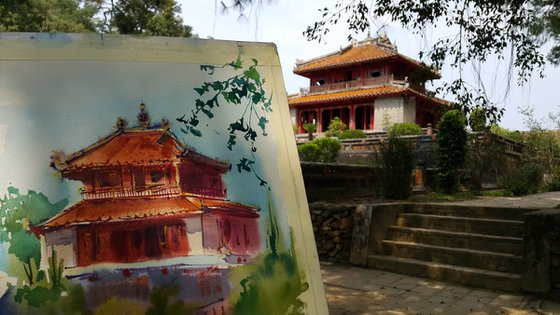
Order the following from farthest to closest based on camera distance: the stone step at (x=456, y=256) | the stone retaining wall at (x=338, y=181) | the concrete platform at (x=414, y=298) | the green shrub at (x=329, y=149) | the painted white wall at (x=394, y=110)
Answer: the painted white wall at (x=394, y=110)
the green shrub at (x=329, y=149)
the stone retaining wall at (x=338, y=181)
the stone step at (x=456, y=256)
the concrete platform at (x=414, y=298)

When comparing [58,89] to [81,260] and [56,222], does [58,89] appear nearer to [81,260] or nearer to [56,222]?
[56,222]

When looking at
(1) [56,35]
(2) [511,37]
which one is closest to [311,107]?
(2) [511,37]

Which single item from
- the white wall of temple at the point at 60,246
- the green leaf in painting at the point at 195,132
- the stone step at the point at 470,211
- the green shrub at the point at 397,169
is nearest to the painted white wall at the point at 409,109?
the green shrub at the point at 397,169

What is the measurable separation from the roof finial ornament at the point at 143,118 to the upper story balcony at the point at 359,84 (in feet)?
74.1

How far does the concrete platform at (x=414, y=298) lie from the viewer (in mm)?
3531

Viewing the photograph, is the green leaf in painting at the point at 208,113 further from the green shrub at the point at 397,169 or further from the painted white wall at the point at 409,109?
the painted white wall at the point at 409,109

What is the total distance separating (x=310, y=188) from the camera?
256 inches

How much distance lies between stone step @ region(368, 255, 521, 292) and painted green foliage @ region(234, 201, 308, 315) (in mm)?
3356

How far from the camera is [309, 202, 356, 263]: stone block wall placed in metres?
5.46

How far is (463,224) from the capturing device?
201 inches

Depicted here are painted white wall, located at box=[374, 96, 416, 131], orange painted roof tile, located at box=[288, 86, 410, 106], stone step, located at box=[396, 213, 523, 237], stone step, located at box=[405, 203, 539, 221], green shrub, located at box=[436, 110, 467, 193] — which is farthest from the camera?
painted white wall, located at box=[374, 96, 416, 131]

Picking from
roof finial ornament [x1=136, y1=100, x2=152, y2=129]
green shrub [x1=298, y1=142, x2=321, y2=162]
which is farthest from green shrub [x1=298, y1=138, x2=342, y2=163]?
roof finial ornament [x1=136, y1=100, x2=152, y2=129]

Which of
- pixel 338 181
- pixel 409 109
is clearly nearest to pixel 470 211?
pixel 338 181

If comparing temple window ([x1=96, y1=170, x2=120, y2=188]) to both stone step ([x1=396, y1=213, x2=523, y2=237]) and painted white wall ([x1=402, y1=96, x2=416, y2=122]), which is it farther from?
painted white wall ([x1=402, y1=96, x2=416, y2=122])
